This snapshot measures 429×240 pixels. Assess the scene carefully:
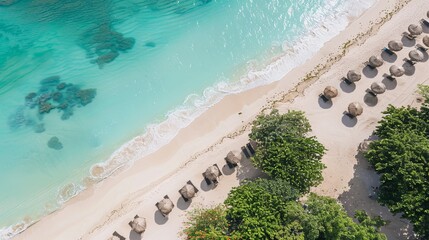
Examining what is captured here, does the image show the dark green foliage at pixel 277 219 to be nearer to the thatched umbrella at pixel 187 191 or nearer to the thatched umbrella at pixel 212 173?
the thatched umbrella at pixel 187 191

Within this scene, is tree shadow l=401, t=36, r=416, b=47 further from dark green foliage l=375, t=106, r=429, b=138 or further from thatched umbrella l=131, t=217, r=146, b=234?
thatched umbrella l=131, t=217, r=146, b=234

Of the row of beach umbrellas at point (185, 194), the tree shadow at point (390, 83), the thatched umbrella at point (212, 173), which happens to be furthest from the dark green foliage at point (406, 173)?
the thatched umbrella at point (212, 173)

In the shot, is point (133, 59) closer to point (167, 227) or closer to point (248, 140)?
point (248, 140)

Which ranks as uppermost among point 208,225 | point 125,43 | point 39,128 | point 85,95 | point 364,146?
point 125,43

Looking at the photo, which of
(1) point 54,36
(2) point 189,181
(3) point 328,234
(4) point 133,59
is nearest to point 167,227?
(2) point 189,181

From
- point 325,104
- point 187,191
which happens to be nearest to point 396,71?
Result: point 325,104

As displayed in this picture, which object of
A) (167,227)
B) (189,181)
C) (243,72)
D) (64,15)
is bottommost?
(167,227)

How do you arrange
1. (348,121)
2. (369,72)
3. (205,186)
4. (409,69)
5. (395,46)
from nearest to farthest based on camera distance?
(205,186) < (348,121) < (409,69) < (369,72) < (395,46)

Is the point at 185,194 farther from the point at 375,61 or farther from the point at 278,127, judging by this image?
the point at 375,61
